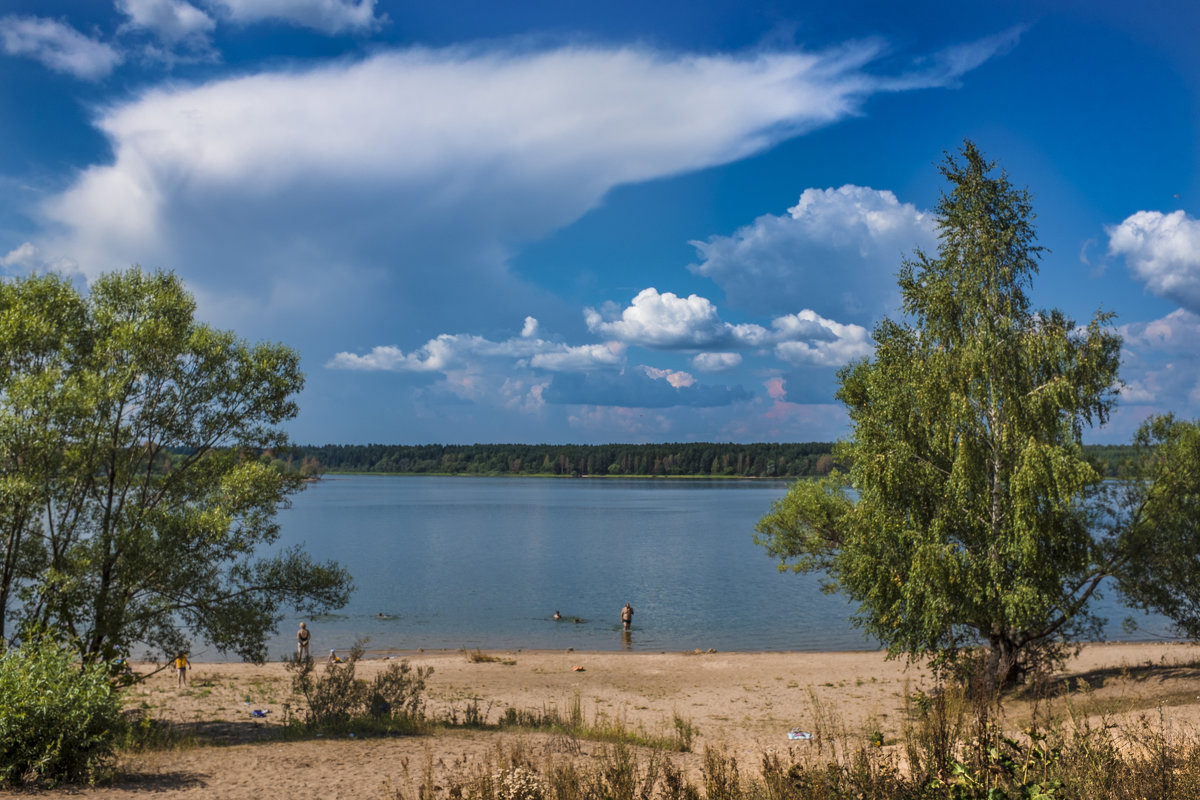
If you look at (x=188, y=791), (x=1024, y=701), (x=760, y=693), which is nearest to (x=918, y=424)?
(x=1024, y=701)

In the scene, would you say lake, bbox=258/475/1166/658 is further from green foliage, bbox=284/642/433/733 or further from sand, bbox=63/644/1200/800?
green foliage, bbox=284/642/433/733

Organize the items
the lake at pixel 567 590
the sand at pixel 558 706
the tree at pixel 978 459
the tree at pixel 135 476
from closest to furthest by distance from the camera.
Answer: the sand at pixel 558 706
the tree at pixel 135 476
the tree at pixel 978 459
the lake at pixel 567 590

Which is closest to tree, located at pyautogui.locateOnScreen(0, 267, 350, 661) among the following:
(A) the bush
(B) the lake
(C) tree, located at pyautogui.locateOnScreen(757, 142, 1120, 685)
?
(A) the bush

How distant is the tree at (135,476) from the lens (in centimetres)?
1448

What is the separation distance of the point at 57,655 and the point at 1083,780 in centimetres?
1255

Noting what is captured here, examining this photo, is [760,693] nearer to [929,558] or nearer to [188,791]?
[929,558]

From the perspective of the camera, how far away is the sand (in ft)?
36.7

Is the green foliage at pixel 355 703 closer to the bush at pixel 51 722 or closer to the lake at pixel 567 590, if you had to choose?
the bush at pixel 51 722

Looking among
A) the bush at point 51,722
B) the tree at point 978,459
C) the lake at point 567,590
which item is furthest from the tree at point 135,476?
the lake at point 567,590

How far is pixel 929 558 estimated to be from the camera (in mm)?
17750

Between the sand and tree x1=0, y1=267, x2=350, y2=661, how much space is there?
2668 mm

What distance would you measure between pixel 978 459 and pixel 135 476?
18667mm

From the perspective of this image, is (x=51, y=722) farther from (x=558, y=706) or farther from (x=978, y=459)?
(x=978, y=459)

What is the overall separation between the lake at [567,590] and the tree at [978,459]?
56.2ft
